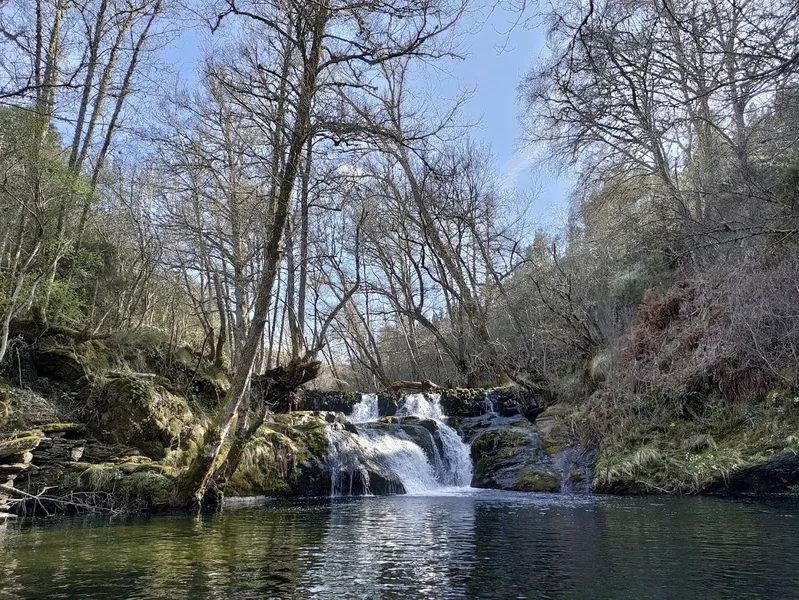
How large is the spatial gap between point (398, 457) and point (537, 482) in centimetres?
301

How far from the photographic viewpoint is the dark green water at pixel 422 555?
3811 mm

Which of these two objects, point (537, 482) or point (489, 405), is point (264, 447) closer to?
point (537, 482)

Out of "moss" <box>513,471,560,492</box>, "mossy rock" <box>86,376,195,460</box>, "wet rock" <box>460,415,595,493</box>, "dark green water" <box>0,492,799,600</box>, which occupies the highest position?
"mossy rock" <box>86,376,195,460</box>

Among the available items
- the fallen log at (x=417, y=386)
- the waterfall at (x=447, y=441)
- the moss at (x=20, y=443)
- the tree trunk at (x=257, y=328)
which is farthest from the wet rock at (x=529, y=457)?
the moss at (x=20, y=443)

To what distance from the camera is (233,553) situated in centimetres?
509

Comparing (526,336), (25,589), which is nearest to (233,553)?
(25,589)

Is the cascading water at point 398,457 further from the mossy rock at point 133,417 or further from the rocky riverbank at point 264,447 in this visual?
the mossy rock at point 133,417

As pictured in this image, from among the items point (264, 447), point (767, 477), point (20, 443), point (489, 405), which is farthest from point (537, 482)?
point (20, 443)

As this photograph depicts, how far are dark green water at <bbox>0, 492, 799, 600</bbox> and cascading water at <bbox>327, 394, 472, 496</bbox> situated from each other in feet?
12.3

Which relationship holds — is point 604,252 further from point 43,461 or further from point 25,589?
point 25,589

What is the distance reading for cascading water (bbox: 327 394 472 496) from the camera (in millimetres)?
11641

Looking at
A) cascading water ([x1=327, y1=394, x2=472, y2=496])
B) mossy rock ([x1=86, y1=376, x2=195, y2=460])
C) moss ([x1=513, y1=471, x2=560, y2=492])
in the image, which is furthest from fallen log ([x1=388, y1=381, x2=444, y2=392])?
mossy rock ([x1=86, y1=376, x2=195, y2=460])

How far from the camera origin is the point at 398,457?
12.6 m

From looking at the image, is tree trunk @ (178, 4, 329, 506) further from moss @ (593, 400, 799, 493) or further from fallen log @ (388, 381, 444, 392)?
fallen log @ (388, 381, 444, 392)
